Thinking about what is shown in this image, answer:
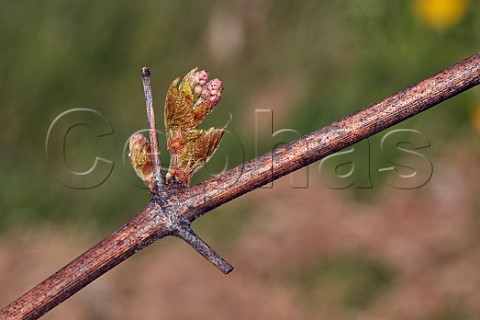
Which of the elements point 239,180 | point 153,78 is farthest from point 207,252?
point 153,78

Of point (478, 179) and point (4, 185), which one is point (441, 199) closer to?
point (478, 179)

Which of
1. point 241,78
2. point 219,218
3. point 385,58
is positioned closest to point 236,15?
point 241,78

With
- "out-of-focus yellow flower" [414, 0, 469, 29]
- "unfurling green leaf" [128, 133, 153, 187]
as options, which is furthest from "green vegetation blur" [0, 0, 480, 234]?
"unfurling green leaf" [128, 133, 153, 187]

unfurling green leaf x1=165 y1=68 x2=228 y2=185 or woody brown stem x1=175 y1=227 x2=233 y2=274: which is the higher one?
unfurling green leaf x1=165 y1=68 x2=228 y2=185

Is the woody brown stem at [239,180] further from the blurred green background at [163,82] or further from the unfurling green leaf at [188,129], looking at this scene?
the blurred green background at [163,82]

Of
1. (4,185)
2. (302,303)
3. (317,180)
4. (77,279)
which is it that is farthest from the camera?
(317,180)

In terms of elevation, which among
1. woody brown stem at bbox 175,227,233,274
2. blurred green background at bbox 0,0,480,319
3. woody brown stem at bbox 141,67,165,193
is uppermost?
blurred green background at bbox 0,0,480,319

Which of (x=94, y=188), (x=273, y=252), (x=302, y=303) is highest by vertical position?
(x=94, y=188)

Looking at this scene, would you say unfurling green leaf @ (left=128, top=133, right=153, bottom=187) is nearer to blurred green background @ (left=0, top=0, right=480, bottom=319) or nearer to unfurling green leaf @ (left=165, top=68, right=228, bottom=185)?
unfurling green leaf @ (left=165, top=68, right=228, bottom=185)
